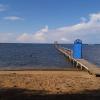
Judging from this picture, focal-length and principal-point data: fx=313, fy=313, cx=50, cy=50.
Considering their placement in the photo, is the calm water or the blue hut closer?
the blue hut

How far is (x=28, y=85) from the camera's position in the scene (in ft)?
51.7

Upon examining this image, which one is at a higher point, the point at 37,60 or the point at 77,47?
the point at 77,47

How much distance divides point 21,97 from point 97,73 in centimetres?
1229

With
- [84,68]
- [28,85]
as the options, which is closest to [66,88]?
[28,85]

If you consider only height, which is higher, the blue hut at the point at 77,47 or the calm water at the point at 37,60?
the blue hut at the point at 77,47

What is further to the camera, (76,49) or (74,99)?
(76,49)

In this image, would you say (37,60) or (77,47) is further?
(37,60)

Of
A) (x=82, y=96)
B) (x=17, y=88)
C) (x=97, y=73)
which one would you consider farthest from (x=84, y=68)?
(x=82, y=96)

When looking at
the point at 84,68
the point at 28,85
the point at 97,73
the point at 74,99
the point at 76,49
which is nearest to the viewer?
the point at 74,99

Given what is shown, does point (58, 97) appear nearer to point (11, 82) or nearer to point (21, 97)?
point (21, 97)

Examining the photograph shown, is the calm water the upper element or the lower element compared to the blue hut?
lower

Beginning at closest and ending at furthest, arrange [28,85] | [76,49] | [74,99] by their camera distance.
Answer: [74,99]
[28,85]
[76,49]

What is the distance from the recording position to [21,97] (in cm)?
882

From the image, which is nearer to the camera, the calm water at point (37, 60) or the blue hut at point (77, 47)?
the blue hut at point (77, 47)
